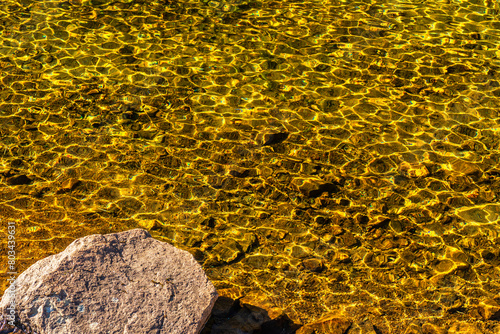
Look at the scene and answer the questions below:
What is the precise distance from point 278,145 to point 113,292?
2681 mm

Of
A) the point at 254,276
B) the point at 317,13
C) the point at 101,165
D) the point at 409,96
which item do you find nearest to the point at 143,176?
the point at 101,165

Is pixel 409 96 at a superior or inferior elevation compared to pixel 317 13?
inferior

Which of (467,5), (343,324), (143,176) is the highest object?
(467,5)

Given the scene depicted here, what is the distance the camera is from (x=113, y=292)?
2947 mm

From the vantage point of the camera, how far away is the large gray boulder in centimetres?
281

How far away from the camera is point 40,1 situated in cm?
761

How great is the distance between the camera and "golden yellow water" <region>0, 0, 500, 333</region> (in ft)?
12.9

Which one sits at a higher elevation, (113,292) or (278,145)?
(113,292)

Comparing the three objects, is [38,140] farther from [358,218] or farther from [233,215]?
[358,218]

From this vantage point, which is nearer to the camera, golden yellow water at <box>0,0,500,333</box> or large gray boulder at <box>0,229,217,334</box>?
large gray boulder at <box>0,229,217,334</box>

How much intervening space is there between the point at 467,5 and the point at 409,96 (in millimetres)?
3008

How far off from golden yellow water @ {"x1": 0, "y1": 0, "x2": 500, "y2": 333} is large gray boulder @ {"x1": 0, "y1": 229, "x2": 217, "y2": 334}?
77 cm

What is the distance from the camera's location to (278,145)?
Answer: 515 cm

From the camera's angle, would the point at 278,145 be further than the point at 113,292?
Yes
